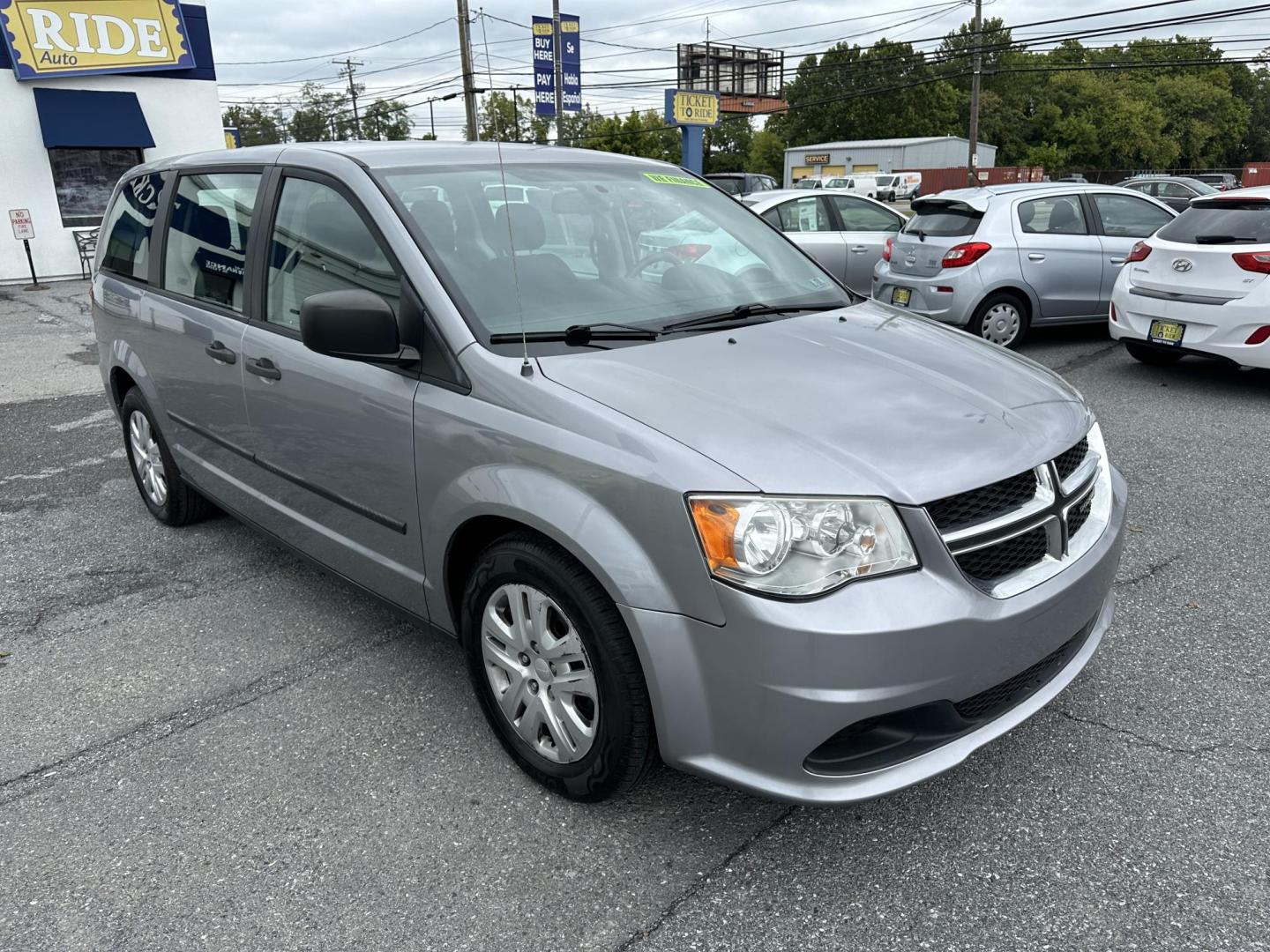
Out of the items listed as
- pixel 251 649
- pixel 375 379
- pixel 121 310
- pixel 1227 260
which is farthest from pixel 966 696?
pixel 1227 260

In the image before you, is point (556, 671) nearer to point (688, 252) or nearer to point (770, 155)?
point (688, 252)

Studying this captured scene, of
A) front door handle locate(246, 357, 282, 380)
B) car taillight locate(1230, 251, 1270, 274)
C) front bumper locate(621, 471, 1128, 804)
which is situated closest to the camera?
front bumper locate(621, 471, 1128, 804)

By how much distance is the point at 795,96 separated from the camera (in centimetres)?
8969

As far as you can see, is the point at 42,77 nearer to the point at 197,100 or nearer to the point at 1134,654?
the point at 197,100

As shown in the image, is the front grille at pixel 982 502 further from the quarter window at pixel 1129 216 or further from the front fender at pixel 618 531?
the quarter window at pixel 1129 216

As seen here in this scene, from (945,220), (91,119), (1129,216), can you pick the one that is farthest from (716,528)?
(91,119)

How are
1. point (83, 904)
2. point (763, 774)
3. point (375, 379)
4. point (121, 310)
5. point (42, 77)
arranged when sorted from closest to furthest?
point (763, 774), point (83, 904), point (375, 379), point (121, 310), point (42, 77)

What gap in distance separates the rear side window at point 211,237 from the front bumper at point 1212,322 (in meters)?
6.47

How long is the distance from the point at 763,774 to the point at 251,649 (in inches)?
88.7

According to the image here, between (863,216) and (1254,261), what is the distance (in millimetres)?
5107

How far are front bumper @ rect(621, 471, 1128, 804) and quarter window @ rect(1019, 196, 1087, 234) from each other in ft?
24.5

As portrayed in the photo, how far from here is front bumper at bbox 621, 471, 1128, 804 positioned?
6.68 ft

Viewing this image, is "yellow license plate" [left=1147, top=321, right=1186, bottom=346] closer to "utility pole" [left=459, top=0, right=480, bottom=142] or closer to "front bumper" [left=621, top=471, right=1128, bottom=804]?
"front bumper" [left=621, top=471, right=1128, bottom=804]

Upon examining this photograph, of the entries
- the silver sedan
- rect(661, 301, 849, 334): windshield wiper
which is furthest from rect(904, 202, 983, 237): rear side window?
rect(661, 301, 849, 334): windshield wiper
